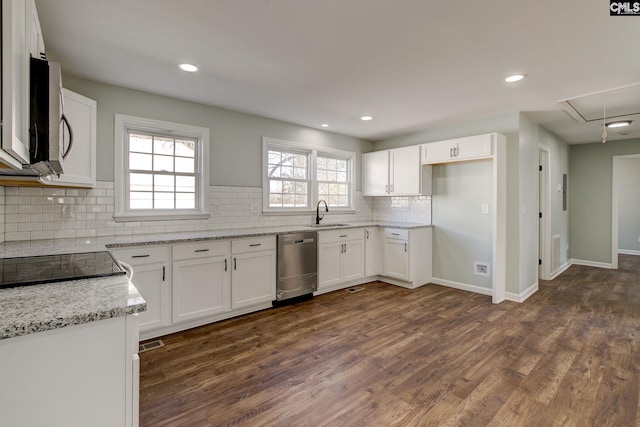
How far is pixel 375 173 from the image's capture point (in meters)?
5.30

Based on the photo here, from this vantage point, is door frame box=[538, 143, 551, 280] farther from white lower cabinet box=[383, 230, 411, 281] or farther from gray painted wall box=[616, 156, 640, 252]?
gray painted wall box=[616, 156, 640, 252]

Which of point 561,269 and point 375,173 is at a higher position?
point 375,173

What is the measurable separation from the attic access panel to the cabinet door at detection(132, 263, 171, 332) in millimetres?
4577

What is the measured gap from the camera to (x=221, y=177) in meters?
3.80

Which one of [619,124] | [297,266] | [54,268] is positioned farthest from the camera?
[619,124]

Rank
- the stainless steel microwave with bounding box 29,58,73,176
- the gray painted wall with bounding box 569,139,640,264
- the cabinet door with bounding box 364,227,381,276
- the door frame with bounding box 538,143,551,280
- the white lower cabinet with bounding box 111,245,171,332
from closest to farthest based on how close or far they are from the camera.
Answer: the stainless steel microwave with bounding box 29,58,73,176 < the white lower cabinet with bounding box 111,245,171,332 < the cabinet door with bounding box 364,227,381,276 < the door frame with bounding box 538,143,551,280 < the gray painted wall with bounding box 569,139,640,264

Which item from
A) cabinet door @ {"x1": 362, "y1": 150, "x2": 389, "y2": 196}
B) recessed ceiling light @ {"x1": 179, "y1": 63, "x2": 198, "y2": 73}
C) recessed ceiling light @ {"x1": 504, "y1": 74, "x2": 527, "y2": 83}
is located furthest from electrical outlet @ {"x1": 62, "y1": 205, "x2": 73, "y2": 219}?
recessed ceiling light @ {"x1": 504, "y1": 74, "x2": 527, "y2": 83}

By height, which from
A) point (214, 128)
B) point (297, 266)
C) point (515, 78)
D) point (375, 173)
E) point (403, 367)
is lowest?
point (403, 367)

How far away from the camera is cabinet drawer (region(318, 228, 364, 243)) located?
13.7 feet

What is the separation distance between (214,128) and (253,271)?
1764mm

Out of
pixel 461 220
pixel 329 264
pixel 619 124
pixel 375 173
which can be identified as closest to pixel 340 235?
pixel 329 264

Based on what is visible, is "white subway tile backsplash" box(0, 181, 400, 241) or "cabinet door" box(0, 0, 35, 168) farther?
"white subway tile backsplash" box(0, 181, 400, 241)

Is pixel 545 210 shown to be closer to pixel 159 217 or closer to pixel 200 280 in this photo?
pixel 200 280
